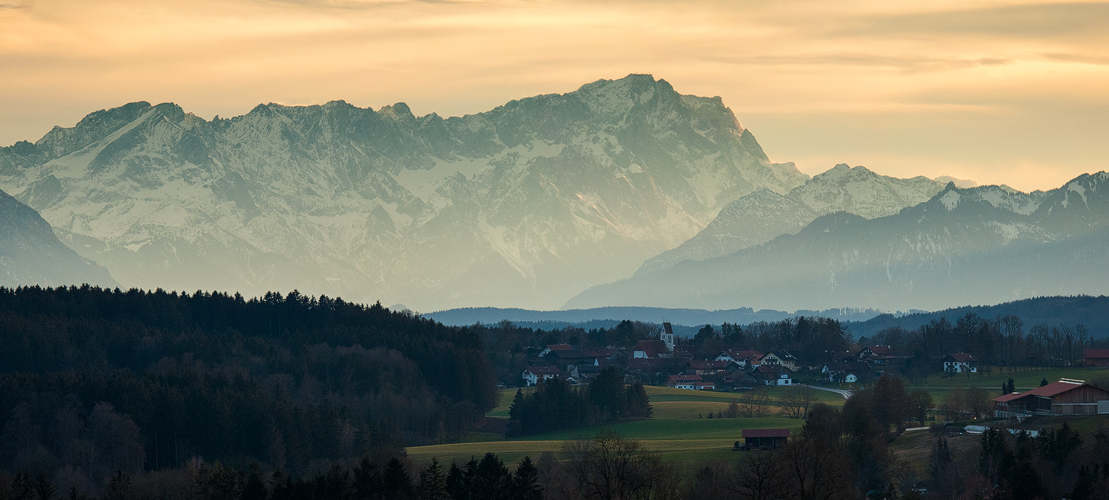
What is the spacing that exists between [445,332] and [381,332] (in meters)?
8.72

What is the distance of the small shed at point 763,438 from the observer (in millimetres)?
102750

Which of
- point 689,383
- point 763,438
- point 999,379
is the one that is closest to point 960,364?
point 999,379

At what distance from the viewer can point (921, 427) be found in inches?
4338

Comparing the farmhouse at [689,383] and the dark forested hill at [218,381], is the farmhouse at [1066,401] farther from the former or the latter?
the farmhouse at [689,383]

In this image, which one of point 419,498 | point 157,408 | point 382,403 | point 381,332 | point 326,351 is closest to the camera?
point 419,498

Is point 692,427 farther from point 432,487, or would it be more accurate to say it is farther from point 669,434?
point 432,487

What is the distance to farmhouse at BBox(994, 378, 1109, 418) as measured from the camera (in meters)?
102

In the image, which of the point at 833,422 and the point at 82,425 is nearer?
the point at 833,422

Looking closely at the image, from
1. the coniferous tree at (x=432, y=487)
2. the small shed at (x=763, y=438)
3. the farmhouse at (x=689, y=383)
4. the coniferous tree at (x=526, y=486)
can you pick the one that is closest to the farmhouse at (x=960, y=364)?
the farmhouse at (x=689, y=383)

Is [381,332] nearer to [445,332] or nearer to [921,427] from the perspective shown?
[445,332]

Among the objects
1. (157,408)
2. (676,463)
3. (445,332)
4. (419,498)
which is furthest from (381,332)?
(419,498)

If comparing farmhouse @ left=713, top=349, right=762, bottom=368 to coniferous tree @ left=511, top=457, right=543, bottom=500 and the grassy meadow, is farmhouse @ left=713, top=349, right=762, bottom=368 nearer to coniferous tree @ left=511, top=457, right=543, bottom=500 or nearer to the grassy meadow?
the grassy meadow

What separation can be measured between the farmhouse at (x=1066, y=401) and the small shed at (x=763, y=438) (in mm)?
16348

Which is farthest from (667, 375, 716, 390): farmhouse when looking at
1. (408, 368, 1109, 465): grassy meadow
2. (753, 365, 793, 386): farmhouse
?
(408, 368, 1109, 465): grassy meadow
